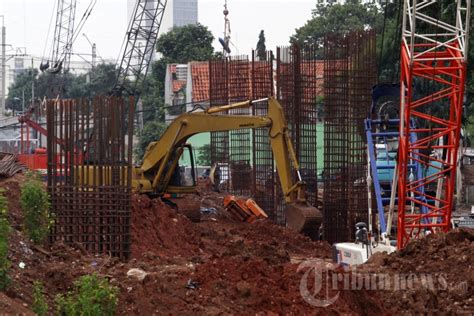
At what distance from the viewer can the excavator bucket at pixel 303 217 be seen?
2277 centimetres

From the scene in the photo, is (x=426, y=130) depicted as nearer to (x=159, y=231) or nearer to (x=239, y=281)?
(x=239, y=281)

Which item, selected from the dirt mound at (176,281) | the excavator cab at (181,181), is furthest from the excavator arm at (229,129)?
the dirt mound at (176,281)

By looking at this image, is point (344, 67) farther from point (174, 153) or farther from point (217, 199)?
point (217, 199)

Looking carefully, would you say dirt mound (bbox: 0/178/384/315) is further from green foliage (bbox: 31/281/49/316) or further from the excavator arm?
the excavator arm

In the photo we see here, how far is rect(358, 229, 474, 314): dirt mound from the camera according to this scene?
12.9m

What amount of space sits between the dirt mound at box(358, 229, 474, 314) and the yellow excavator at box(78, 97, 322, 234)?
7.11 meters

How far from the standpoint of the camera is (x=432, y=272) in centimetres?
1436

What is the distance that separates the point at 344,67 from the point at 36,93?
76902 millimetres

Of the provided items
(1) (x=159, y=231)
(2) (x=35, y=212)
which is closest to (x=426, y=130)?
(2) (x=35, y=212)

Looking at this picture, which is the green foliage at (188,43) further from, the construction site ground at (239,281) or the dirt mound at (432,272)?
the dirt mound at (432,272)

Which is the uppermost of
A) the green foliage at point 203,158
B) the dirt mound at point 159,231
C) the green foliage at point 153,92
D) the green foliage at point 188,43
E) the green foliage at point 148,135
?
the green foliage at point 188,43

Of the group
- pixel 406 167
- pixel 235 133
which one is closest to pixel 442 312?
pixel 406 167

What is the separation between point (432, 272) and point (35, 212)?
5938mm

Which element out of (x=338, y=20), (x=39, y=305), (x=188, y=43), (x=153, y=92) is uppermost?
(x=338, y=20)
